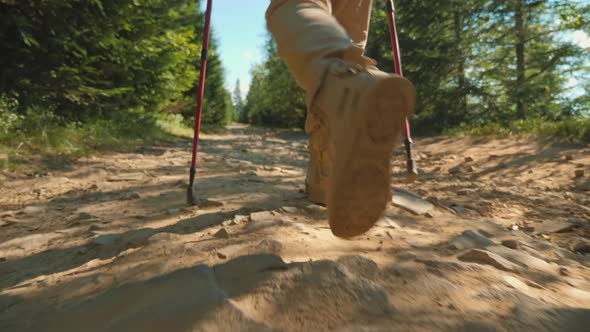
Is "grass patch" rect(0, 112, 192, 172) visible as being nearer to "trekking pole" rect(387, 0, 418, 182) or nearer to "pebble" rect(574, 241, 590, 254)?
"trekking pole" rect(387, 0, 418, 182)

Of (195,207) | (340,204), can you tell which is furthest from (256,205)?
(340,204)

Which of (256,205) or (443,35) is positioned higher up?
(443,35)

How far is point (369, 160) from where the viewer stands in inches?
40.5

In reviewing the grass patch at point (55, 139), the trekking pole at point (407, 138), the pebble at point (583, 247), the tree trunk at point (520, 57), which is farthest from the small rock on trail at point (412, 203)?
the tree trunk at point (520, 57)

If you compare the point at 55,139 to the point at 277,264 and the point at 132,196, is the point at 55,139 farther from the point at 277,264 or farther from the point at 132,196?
the point at 277,264

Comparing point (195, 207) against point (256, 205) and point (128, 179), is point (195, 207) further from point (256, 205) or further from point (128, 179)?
point (128, 179)

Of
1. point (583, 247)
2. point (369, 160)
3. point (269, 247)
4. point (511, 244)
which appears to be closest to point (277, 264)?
point (269, 247)

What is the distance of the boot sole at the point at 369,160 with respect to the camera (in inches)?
38.5

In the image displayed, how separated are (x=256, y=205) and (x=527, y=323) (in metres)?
1.52

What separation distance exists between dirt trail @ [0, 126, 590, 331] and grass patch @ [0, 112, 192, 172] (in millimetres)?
1076

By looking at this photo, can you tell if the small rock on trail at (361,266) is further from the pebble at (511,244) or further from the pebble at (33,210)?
the pebble at (33,210)

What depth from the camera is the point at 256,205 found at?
2174mm

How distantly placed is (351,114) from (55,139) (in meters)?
4.82

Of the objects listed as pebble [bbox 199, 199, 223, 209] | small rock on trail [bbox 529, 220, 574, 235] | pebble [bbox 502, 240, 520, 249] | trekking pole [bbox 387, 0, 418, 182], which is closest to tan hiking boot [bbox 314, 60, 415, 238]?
pebble [bbox 502, 240, 520, 249]
